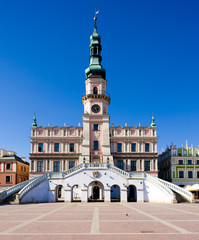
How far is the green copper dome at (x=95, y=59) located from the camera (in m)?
61.6

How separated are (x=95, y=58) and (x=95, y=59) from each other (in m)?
0.22

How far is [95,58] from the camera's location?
62.0 m

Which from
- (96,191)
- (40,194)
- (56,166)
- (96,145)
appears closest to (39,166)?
(56,166)

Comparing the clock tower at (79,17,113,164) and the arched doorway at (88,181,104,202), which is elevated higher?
the clock tower at (79,17,113,164)

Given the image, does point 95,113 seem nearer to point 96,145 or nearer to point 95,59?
point 96,145

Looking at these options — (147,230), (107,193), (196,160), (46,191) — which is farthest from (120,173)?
(147,230)

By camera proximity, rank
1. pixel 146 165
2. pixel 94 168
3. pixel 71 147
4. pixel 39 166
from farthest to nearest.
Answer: pixel 71 147
pixel 146 165
pixel 39 166
pixel 94 168

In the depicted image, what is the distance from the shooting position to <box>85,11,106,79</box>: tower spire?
6156cm

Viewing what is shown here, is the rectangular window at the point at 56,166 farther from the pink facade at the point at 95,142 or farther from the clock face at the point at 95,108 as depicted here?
the clock face at the point at 95,108

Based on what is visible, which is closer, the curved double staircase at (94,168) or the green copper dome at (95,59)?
the curved double staircase at (94,168)

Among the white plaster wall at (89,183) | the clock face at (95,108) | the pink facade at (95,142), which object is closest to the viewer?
the white plaster wall at (89,183)

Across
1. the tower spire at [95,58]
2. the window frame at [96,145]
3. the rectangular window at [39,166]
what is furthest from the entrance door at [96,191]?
the tower spire at [95,58]

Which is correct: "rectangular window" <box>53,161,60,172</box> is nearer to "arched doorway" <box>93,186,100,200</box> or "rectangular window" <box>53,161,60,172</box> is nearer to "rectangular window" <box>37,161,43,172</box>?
"rectangular window" <box>37,161,43,172</box>

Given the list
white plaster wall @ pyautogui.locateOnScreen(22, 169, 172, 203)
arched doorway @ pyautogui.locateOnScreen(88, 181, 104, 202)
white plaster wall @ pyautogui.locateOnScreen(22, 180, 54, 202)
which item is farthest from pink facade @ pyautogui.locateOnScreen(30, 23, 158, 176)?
white plaster wall @ pyautogui.locateOnScreen(22, 180, 54, 202)
